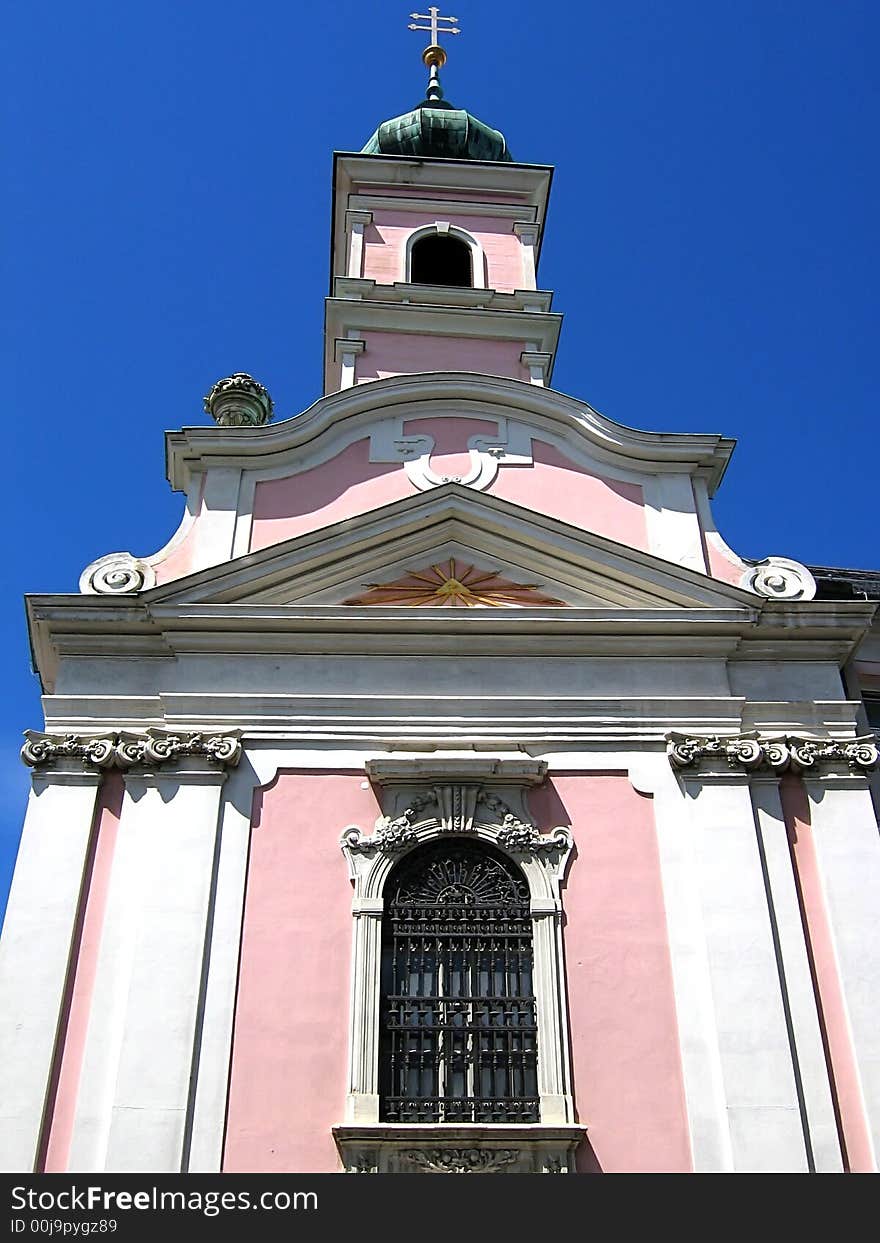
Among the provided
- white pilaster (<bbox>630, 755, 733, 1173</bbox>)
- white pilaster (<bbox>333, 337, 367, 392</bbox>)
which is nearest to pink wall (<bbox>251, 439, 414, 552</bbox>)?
white pilaster (<bbox>333, 337, 367, 392</bbox>)

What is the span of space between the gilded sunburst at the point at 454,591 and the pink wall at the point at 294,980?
184cm

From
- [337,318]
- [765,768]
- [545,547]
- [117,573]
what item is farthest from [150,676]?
[337,318]

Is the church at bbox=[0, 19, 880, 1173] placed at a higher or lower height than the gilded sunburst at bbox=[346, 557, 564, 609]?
lower

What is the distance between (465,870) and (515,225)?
34.7 ft

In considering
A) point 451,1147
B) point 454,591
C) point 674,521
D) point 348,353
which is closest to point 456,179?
point 348,353

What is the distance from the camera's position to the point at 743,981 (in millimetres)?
10039

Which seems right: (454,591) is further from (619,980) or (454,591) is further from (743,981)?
(743,981)

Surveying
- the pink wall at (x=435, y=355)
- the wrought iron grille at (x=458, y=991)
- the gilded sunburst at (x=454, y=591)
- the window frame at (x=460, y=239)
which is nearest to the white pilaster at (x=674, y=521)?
the gilded sunburst at (x=454, y=591)

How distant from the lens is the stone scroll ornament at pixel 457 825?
35.0ft

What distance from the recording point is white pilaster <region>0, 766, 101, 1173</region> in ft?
30.8

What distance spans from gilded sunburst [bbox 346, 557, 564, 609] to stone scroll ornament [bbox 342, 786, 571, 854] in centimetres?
190

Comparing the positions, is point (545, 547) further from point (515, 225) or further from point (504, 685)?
point (515, 225)

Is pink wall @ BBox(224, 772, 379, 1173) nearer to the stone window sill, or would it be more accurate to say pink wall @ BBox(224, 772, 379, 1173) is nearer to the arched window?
the stone window sill

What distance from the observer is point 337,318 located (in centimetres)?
1633
